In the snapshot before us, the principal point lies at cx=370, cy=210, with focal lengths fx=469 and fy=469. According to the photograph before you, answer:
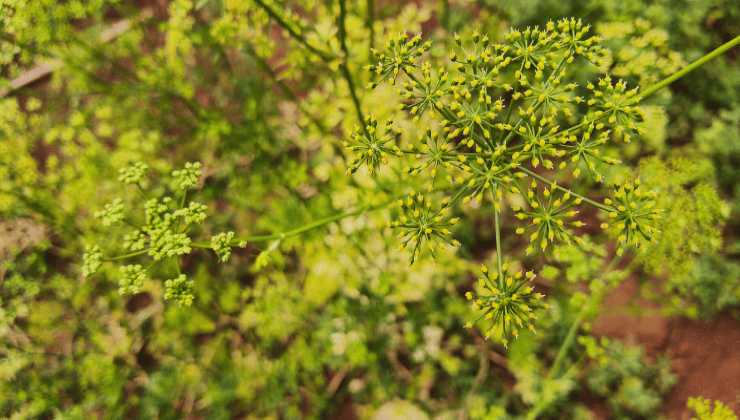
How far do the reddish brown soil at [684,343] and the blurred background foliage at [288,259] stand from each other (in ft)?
0.62

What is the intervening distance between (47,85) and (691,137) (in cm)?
801

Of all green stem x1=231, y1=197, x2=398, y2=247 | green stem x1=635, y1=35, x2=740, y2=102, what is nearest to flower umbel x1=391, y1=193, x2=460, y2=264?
green stem x1=231, y1=197, x2=398, y2=247

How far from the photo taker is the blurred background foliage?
181 inches

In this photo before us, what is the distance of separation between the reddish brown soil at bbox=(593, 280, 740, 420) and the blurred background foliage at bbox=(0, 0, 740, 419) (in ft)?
0.62

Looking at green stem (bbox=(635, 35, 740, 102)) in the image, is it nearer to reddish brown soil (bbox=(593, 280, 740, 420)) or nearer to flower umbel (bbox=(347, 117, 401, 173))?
flower umbel (bbox=(347, 117, 401, 173))

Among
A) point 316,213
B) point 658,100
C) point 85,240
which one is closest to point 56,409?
point 85,240

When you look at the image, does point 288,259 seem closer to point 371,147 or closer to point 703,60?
point 371,147

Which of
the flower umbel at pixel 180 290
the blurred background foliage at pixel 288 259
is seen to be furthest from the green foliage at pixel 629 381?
the flower umbel at pixel 180 290

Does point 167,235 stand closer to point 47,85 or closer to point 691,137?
point 47,85

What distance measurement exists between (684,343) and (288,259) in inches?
180

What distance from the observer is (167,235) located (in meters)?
2.90

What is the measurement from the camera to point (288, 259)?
19.0 ft

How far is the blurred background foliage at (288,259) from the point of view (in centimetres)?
461

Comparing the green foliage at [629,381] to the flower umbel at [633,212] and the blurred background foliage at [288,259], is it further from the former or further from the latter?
the flower umbel at [633,212]
